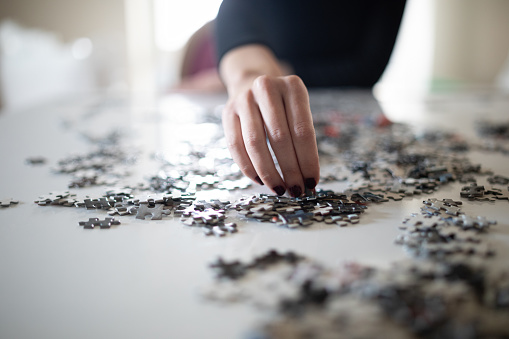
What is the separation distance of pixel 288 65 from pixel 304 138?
6.98 feet

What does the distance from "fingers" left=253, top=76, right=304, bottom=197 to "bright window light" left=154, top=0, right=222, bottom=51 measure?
25.8 feet

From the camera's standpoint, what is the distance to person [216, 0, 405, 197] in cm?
90

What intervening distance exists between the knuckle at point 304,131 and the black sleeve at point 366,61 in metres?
2.05

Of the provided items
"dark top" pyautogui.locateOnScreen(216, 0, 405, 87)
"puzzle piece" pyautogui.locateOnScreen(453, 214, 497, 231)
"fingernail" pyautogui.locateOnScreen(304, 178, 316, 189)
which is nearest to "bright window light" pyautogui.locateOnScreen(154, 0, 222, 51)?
"dark top" pyautogui.locateOnScreen(216, 0, 405, 87)

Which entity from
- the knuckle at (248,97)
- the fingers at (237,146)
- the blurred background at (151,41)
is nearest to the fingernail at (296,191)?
the fingers at (237,146)

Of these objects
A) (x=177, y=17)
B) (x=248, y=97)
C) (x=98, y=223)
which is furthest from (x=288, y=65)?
(x=177, y=17)

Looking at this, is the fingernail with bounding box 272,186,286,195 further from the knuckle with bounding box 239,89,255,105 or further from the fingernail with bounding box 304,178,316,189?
the knuckle with bounding box 239,89,255,105

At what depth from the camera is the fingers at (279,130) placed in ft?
2.93

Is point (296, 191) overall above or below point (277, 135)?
below

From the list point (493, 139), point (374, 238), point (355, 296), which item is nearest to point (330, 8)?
point (493, 139)

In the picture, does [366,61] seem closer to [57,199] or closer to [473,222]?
[473,222]

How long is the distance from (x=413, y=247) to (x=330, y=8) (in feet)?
8.10

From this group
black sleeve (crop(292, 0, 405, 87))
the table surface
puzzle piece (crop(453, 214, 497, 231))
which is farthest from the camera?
black sleeve (crop(292, 0, 405, 87))

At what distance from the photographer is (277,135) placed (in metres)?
0.91
